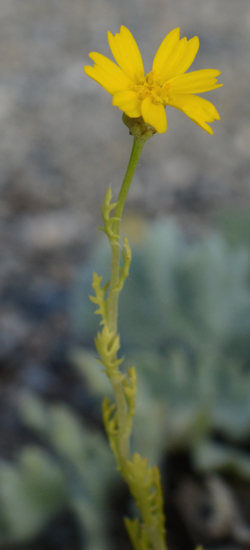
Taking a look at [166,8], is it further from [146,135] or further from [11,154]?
[146,135]

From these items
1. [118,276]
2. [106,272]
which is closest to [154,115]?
[118,276]

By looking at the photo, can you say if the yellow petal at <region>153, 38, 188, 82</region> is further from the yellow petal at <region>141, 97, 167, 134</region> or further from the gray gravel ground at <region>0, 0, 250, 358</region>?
the gray gravel ground at <region>0, 0, 250, 358</region>

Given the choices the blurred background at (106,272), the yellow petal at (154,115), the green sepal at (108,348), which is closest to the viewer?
the yellow petal at (154,115)

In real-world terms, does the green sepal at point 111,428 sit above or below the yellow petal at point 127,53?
below

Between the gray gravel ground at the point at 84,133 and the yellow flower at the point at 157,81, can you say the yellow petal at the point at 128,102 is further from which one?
the gray gravel ground at the point at 84,133

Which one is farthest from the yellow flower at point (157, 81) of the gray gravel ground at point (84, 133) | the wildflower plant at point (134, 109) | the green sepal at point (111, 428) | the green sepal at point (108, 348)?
the gray gravel ground at point (84, 133)
